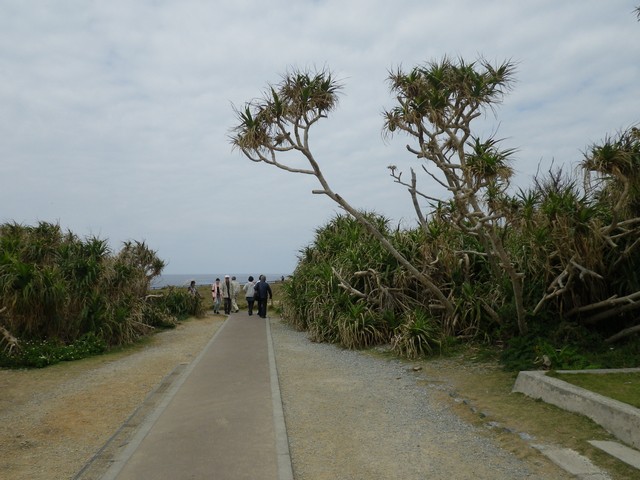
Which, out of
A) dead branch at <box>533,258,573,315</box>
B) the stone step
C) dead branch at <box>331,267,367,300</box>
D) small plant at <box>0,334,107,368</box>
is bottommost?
the stone step

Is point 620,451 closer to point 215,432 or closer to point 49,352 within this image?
point 215,432

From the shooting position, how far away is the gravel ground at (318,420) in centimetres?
508

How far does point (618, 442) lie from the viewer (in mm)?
5305

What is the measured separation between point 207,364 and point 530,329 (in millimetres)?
5941

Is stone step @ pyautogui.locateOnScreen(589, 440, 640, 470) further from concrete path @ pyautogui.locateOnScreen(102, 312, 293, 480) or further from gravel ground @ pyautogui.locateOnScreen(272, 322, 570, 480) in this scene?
concrete path @ pyautogui.locateOnScreen(102, 312, 293, 480)

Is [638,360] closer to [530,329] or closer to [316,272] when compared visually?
[530,329]

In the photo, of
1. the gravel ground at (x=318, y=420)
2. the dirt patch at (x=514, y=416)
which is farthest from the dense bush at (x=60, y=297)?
the dirt patch at (x=514, y=416)

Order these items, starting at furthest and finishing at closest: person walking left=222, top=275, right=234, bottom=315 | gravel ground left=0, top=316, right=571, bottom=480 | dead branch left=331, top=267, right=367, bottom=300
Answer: person walking left=222, top=275, right=234, bottom=315 < dead branch left=331, top=267, right=367, bottom=300 < gravel ground left=0, top=316, right=571, bottom=480

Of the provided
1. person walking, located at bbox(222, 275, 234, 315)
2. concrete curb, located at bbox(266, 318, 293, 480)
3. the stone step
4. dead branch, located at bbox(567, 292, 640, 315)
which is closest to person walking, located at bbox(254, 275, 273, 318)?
person walking, located at bbox(222, 275, 234, 315)

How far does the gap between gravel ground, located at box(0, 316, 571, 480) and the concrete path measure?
0.26m

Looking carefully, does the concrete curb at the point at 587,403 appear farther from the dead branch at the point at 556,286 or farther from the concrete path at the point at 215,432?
the concrete path at the point at 215,432

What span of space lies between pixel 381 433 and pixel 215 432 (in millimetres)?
1803

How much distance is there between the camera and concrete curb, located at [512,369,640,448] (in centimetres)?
525

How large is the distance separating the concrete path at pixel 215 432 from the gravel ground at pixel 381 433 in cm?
22
